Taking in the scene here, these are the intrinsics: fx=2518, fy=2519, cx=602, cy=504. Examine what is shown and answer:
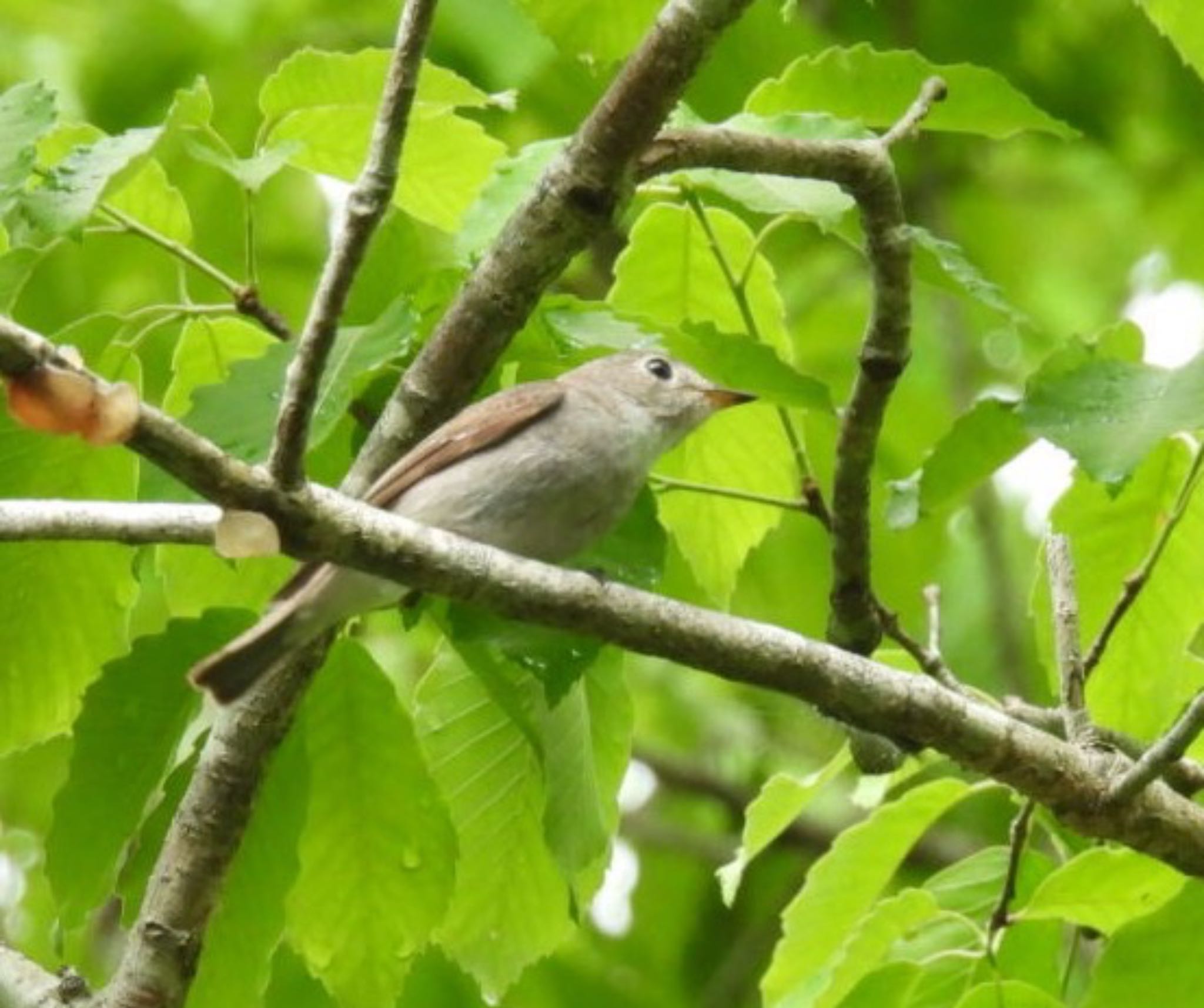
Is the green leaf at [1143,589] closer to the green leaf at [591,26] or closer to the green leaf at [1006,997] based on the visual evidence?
the green leaf at [1006,997]

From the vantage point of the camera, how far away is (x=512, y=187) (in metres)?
3.98

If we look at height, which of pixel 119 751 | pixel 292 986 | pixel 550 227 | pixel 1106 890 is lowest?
pixel 292 986

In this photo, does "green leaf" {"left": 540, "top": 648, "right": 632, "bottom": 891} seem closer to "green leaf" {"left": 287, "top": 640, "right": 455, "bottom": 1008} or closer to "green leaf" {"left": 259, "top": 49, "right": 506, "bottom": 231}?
"green leaf" {"left": 287, "top": 640, "right": 455, "bottom": 1008}

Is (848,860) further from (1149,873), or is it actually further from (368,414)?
(368,414)

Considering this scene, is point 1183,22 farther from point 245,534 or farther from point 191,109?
point 245,534

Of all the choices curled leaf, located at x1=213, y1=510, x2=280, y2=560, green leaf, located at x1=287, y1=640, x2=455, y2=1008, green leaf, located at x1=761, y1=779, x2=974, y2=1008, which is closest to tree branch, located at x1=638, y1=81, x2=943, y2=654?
green leaf, located at x1=761, y1=779, x2=974, y2=1008

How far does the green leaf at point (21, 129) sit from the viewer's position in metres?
3.43

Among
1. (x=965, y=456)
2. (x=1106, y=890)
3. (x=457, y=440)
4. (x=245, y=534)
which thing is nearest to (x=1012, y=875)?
(x=1106, y=890)

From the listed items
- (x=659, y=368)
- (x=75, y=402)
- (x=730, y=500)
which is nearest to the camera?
(x=75, y=402)

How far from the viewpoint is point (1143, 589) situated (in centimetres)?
423

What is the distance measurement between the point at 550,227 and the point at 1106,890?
1320 mm

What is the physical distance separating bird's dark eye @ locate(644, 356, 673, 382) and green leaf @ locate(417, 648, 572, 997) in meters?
0.89

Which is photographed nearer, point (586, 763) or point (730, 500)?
point (586, 763)

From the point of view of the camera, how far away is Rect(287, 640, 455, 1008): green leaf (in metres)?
3.91
